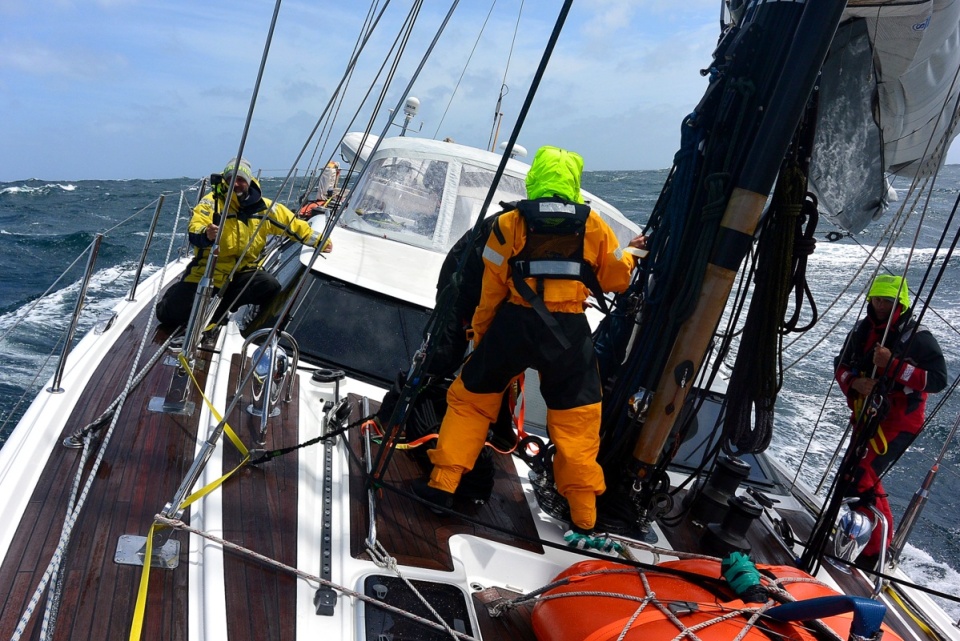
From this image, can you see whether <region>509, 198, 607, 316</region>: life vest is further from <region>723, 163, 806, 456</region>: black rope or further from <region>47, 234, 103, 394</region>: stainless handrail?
<region>47, 234, 103, 394</region>: stainless handrail

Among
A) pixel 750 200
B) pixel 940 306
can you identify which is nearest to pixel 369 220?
pixel 750 200

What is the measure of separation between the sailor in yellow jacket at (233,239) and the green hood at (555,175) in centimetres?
186

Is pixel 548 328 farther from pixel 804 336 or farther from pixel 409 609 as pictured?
pixel 804 336

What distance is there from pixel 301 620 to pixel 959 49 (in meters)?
3.43

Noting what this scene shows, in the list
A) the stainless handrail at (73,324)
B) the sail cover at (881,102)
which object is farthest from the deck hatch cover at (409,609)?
the sail cover at (881,102)

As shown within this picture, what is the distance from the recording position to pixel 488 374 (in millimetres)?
2648

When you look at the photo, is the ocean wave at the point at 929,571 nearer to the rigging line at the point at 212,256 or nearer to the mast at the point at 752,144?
the mast at the point at 752,144

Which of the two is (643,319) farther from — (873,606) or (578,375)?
(873,606)

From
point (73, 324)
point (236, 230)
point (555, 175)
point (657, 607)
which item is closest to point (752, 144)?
point (555, 175)

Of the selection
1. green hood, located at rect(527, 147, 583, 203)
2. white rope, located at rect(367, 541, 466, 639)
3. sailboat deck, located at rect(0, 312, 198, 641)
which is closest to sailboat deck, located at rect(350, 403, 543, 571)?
white rope, located at rect(367, 541, 466, 639)

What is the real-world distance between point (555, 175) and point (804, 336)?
938 centimetres

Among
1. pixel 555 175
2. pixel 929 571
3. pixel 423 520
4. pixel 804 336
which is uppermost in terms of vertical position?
pixel 555 175

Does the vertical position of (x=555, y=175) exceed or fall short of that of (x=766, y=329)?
it exceeds it

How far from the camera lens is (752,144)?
95.7 inches
